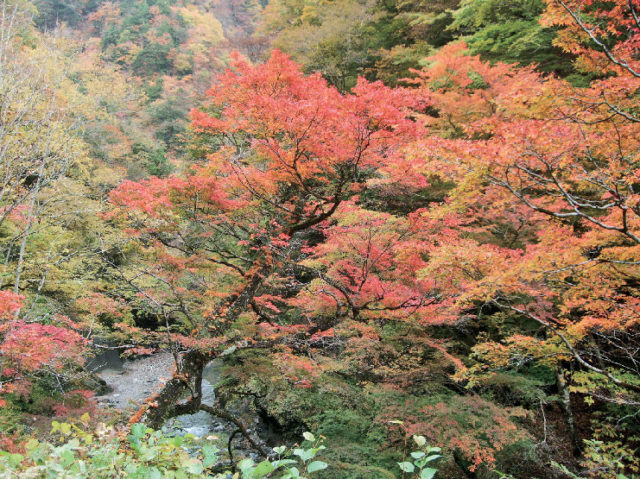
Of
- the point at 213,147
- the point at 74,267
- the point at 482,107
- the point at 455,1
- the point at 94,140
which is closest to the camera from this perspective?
the point at 482,107

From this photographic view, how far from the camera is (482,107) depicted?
9.41 meters

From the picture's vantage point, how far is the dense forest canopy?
4098 millimetres

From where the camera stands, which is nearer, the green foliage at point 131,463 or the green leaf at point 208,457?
the green foliage at point 131,463

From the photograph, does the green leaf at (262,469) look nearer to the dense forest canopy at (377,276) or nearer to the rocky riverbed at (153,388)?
the dense forest canopy at (377,276)

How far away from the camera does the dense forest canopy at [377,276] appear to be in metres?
4.10

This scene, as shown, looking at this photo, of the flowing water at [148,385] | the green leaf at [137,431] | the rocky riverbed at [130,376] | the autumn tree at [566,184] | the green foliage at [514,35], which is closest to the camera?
the green leaf at [137,431]

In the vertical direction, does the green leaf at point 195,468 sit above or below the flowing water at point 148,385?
above

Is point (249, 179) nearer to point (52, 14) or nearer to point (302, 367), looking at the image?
point (302, 367)

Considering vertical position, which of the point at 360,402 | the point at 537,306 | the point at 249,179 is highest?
the point at 249,179

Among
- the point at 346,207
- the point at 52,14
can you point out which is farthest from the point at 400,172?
the point at 52,14

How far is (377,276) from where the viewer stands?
692 cm

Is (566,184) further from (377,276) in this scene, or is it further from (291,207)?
(291,207)

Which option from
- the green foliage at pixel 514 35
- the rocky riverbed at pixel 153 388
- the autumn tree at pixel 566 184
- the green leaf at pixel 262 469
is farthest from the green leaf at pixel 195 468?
the green foliage at pixel 514 35

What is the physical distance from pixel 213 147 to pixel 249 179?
23.0 feet
